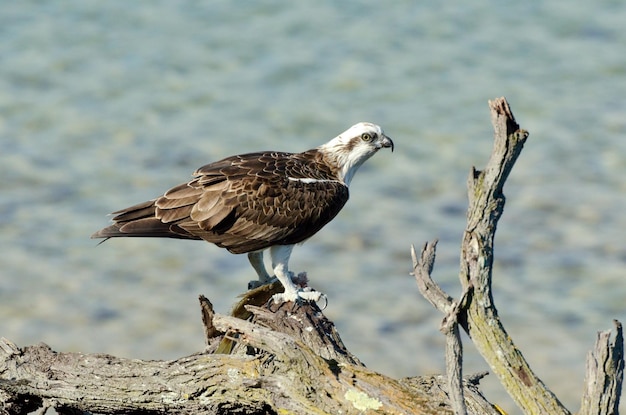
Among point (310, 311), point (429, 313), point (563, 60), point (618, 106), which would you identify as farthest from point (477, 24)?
point (310, 311)

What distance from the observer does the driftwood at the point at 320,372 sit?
5.63 m

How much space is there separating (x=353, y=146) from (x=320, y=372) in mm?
3447

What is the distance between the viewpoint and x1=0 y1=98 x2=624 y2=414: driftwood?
18.5 ft

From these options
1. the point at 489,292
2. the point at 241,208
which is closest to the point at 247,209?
the point at 241,208

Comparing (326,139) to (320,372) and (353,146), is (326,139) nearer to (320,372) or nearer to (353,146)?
(353,146)

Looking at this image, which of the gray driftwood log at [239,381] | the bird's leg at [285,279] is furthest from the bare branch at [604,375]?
the bird's leg at [285,279]

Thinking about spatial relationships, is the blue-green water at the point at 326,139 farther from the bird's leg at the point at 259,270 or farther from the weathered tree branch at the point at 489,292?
the weathered tree branch at the point at 489,292

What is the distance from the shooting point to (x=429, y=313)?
1259 centimetres

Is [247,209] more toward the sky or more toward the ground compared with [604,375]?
more toward the sky

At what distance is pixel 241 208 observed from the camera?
8.49 meters

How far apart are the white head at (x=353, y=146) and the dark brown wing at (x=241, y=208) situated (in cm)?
44

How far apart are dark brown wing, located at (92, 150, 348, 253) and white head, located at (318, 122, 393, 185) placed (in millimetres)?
437

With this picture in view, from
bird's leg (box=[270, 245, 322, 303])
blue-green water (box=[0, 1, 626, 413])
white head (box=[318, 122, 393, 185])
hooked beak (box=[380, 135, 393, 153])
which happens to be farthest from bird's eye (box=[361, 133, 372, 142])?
blue-green water (box=[0, 1, 626, 413])

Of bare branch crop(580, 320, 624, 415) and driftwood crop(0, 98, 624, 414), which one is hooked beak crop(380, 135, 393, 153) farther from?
bare branch crop(580, 320, 624, 415)
